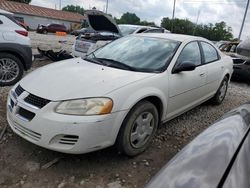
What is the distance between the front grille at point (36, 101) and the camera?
9.28ft

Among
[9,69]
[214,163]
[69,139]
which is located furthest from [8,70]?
[214,163]

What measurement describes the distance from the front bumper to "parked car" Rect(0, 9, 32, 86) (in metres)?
3.12

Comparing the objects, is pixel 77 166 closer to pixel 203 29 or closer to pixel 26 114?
pixel 26 114

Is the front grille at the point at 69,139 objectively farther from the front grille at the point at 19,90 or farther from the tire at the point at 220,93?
the tire at the point at 220,93

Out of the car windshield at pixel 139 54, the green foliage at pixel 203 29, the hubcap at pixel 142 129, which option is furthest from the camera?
the green foliage at pixel 203 29

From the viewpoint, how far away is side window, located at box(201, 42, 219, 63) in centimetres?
484

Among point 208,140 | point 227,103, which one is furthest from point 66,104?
point 227,103

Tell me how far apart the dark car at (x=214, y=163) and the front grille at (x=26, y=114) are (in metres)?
1.81

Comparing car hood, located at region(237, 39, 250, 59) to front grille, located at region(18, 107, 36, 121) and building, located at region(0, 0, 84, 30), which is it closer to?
front grille, located at region(18, 107, 36, 121)

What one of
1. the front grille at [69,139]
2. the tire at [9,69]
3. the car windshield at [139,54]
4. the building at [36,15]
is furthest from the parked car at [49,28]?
the front grille at [69,139]

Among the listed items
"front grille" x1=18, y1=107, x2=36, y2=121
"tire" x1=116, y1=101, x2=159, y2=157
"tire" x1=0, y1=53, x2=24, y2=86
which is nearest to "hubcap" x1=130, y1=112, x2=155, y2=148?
"tire" x1=116, y1=101, x2=159, y2=157

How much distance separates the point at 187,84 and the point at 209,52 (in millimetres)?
1409

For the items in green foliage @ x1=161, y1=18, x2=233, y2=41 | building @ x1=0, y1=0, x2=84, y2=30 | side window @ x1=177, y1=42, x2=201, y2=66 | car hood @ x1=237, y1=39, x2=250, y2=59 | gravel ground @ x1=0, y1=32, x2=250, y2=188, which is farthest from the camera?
green foliage @ x1=161, y1=18, x2=233, y2=41

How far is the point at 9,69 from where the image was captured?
5.68 m
